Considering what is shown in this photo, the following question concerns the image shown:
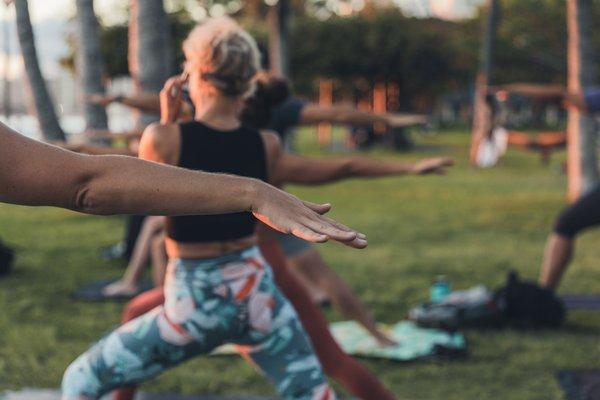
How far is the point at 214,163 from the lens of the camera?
3287mm

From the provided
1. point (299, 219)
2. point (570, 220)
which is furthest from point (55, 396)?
point (570, 220)

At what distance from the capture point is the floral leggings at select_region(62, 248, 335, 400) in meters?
3.23

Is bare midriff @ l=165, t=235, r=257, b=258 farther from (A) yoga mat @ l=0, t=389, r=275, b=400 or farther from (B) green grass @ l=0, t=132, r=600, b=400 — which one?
(B) green grass @ l=0, t=132, r=600, b=400

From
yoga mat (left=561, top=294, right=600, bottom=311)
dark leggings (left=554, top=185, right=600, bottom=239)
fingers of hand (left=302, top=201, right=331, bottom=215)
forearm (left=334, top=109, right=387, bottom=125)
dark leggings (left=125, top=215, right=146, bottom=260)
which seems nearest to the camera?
fingers of hand (left=302, top=201, right=331, bottom=215)

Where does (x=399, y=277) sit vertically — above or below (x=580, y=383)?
below

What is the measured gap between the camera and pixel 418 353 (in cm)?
582

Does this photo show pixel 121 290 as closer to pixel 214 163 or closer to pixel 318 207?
pixel 214 163

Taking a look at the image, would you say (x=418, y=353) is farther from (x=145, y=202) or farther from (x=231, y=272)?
(x=145, y=202)

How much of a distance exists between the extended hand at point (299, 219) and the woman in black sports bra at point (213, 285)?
4.34ft

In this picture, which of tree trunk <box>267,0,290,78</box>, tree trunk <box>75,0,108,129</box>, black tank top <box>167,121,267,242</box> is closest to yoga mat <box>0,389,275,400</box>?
black tank top <box>167,121,267,242</box>

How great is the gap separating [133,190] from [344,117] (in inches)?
151

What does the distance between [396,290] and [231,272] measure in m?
4.86

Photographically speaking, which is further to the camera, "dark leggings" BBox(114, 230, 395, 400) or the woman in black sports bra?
"dark leggings" BBox(114, 230, 395, 400)

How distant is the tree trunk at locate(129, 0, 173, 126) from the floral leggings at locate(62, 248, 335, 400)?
5.60 m
